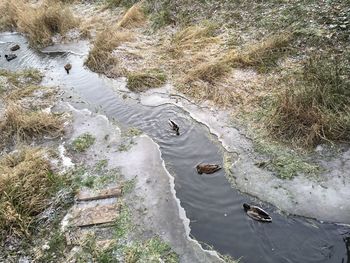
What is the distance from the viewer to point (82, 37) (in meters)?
11.1

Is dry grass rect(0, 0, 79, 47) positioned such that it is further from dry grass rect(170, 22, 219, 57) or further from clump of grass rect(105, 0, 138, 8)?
dry grass rect(170, 22, 219, 57)

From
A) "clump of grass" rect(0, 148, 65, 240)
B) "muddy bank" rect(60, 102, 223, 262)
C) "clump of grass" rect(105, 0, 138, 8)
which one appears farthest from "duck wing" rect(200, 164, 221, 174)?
"clump of grass" rect(105, 0, 138, 8)

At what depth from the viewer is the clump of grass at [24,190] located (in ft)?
16.4

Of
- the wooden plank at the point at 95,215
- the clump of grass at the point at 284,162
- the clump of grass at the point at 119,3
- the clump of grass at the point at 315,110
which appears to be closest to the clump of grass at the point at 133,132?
the wooden plank at the point at 95,215

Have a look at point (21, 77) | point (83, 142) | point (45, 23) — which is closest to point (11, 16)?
point (45, 23)

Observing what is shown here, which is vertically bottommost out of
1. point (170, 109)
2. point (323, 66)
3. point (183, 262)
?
point (183, 262)

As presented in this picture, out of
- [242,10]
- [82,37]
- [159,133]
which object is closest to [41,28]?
[82,37]

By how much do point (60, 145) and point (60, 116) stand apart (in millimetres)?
1059

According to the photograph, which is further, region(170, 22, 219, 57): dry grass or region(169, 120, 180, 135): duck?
region(170, 22, 219, 57): dry grass

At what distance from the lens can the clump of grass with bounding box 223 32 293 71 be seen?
25.5 ft

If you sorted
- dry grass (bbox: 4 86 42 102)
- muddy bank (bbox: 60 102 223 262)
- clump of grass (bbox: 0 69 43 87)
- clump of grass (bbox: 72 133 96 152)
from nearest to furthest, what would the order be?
1. muddy bank (bbox: 60 102 223 262)
2. clump of grass (bbox: 72 133 96 152)
3. dry grass (bbox: 4 86 42 102)
4. clump of grass (bbox: 0 69 43 87)

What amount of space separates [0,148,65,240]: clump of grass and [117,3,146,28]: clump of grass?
5.68 metres

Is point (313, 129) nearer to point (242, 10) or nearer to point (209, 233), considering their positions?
point (209, 233)

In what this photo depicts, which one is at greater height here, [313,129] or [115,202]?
[313,129]
